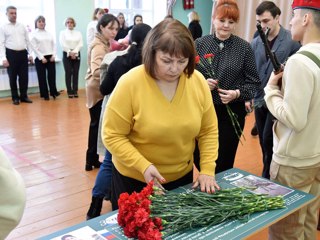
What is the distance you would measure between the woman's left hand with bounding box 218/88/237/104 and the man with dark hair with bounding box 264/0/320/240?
0.43 m

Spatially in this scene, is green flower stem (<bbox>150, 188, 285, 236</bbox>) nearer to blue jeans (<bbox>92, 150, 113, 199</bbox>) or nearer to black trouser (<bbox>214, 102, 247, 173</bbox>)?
black trouser (<bbox>214, 102, 247, 173</bbox>)

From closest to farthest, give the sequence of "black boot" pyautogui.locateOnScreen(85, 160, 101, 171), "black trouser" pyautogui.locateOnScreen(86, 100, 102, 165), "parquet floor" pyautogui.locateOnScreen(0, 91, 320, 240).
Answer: "parquet floor" pyautogui.locateOnScreen(0, 91, 320, 240) < "black trouser" pyautogui.locateOnScreen(86, 100, 102, 165) < "black boot" pyautogui.locateOnScreen(85, 160, 101, 171)

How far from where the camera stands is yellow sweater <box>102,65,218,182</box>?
4.75 feet

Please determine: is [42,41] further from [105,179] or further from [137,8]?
[105,179]

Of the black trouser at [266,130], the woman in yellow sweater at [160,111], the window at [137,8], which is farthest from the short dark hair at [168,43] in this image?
the window at [137,8]

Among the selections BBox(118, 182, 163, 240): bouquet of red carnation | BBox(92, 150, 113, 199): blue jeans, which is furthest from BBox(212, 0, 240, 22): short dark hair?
BBox(118, 182, 163, 240): bouquet of red carnation

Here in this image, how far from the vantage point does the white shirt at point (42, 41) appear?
249 inches

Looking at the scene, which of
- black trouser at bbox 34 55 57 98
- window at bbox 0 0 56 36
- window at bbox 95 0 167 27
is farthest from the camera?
window at bbox 95 0 167 27

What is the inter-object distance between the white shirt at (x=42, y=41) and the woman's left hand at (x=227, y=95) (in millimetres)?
4956

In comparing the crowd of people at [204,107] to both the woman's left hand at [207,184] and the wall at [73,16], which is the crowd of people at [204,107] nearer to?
the woman's left hand at [207,184]

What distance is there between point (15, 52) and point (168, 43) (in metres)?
5.34

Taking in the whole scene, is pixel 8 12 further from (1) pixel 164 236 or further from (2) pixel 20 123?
(1) pixel 164 236

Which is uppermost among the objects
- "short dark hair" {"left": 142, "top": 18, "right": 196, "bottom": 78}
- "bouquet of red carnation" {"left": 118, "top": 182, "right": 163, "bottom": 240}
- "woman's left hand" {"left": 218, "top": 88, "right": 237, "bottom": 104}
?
"short dark hair" {"left": 142, "top": 18, "right": 196, "bottom": 78}

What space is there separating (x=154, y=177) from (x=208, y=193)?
0.74 feet
